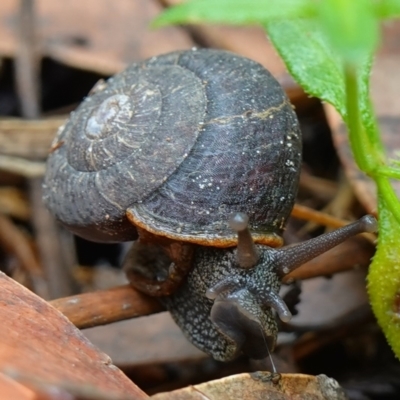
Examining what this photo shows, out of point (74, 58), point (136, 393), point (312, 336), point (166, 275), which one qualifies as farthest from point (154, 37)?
point (136, 393)

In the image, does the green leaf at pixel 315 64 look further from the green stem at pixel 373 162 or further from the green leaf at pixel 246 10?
the green leaf at pixel 246 10

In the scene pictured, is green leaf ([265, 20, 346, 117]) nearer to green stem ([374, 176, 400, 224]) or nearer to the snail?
the snail

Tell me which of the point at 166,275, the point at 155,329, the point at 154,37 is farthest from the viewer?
the point at 154,37

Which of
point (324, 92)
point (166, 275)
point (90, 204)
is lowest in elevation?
point (166, 275)

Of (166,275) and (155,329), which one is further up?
(166,275)

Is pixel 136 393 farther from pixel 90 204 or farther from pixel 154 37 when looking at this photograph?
pixel 154 37

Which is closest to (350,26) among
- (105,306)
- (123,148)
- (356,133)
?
(356,133)

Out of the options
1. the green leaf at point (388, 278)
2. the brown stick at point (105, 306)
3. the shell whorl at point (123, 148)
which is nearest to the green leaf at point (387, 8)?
the green leaf at point (388, 278)
